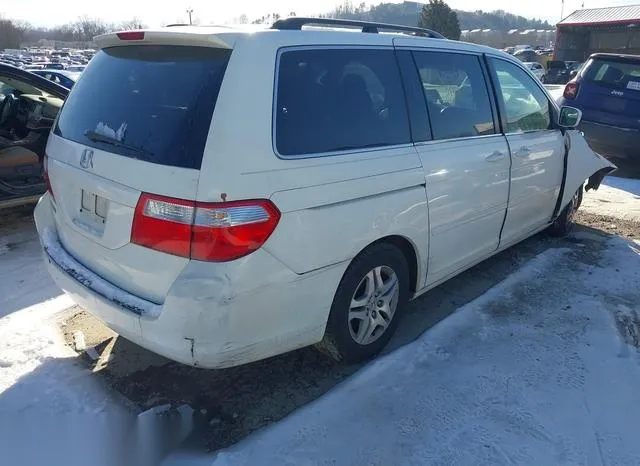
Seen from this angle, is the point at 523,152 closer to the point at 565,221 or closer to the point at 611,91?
the point at 565,221

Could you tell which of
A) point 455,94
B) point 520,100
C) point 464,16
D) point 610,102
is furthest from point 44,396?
point 464,16

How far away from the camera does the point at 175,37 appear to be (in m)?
2.52

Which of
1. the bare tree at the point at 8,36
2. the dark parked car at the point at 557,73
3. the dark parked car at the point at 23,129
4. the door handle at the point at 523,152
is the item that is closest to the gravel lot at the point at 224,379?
the door handle at the point at 523,152

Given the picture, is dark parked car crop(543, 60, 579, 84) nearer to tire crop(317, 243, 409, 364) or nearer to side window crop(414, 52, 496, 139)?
side window crop(414, 52, 496, 139)

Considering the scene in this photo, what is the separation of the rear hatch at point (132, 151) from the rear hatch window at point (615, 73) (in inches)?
317

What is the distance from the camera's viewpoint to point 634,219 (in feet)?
19.9

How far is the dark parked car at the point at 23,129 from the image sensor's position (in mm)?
5172

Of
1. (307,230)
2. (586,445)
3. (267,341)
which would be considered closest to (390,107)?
(307,230)

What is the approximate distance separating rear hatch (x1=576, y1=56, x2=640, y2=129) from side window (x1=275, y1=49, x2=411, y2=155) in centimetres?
666

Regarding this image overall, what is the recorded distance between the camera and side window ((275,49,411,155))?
2.53m

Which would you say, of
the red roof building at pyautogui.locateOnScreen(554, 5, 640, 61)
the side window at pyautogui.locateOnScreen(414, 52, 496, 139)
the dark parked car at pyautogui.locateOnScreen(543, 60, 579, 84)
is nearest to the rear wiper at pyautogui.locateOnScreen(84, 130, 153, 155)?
the side window at pyautogui.locateOnScreen(414, 52, 496, 139)

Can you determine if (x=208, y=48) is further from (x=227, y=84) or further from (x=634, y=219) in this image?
(x=634, y=219)

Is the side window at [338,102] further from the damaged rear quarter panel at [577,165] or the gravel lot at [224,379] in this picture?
the damaged rear quarter panel at [577,165]

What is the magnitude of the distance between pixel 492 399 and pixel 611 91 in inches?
289
